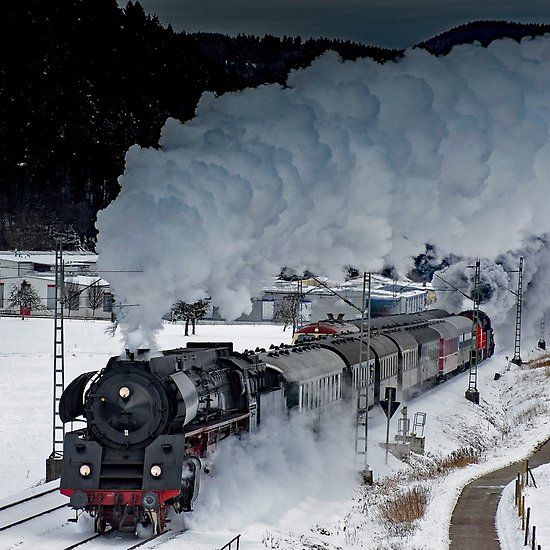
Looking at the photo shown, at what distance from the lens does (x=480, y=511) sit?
2908 centimetres

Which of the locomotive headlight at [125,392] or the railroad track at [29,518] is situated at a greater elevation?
the locomotive headlight at [125,392]

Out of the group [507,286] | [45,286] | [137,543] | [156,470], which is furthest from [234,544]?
[45,286]

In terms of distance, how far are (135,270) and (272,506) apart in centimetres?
650

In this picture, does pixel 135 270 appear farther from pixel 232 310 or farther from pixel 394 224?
pixel 394 224

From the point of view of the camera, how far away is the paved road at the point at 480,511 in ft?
83.6

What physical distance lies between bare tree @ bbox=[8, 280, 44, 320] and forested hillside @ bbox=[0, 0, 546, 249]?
95.2ft

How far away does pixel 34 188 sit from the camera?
148m

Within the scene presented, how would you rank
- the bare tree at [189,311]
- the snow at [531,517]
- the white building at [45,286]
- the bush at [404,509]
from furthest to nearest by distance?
the white building at [45,286]
the bare tree at [189,311]
the bush at [404,509]
the snow at [531,517]

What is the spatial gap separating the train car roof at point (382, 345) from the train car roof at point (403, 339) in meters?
1.09

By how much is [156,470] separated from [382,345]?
22.3 m

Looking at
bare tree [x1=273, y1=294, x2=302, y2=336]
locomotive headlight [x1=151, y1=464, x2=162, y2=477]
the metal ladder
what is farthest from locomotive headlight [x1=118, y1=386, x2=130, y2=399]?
bare tree [x1=273, y1=294, x2=302, y2=336]

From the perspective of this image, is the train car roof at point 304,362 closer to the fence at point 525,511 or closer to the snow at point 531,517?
the snow at point 531,517

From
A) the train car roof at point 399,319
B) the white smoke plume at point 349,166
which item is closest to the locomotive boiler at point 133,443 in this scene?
the white smoke plume at point 349,166

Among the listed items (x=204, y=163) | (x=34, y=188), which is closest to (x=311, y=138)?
(x=204, y=163)
